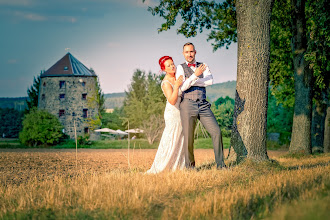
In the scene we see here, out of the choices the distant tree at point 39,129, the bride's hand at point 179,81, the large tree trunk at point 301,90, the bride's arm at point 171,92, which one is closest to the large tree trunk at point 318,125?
the large tree trunk at point 301,90

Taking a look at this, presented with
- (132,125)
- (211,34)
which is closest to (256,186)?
(211,34)

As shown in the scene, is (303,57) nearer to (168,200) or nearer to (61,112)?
(168,200)

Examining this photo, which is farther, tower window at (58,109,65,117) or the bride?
tower window at (58,109,65,117)

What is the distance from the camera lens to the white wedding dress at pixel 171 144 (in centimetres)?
720

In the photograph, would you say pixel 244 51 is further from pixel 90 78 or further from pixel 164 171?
pixel 90 78

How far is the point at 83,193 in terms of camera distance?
4.77m

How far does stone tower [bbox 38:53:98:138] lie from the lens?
4194 cm

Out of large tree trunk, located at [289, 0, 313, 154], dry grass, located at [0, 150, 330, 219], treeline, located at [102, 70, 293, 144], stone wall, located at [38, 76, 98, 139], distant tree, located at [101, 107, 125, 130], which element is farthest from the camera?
distant tree, located at [101, 107, 125, 130]

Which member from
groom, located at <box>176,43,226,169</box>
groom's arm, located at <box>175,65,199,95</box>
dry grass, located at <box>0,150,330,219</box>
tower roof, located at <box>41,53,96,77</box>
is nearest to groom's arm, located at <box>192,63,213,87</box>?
groom, located at <box>176,43,226,169</box>

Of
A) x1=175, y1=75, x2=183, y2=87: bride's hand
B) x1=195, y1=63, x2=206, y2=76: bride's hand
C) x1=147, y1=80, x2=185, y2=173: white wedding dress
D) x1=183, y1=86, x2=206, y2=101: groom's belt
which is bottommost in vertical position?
x1=147, y1=80, x2=185, y2=173: white wedding dress

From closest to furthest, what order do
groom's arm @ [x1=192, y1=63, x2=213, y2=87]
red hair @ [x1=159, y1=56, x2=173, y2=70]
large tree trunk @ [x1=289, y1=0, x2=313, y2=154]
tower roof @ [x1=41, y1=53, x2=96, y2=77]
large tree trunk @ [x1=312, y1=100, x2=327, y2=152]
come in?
groom's arm @ [x1=192, y1=63, x2=213, y2=87] → red hair @ [x1=159, y1=56, x2=173, y2=70] → large tree trunk @ [x1=289, y1=0, x2=313, y2=154] → large tree trunk @ [x1=312, y1=100, x2=327, y2=152] → tower roof @ [x1=41, y1=53, x2=96, y2=77]

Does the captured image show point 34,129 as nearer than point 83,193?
No

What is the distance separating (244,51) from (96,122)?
118ft

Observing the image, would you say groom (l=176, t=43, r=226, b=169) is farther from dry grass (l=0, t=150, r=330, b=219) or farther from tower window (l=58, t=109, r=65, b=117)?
tower window (l=58, t=109, r=65, b=117)
